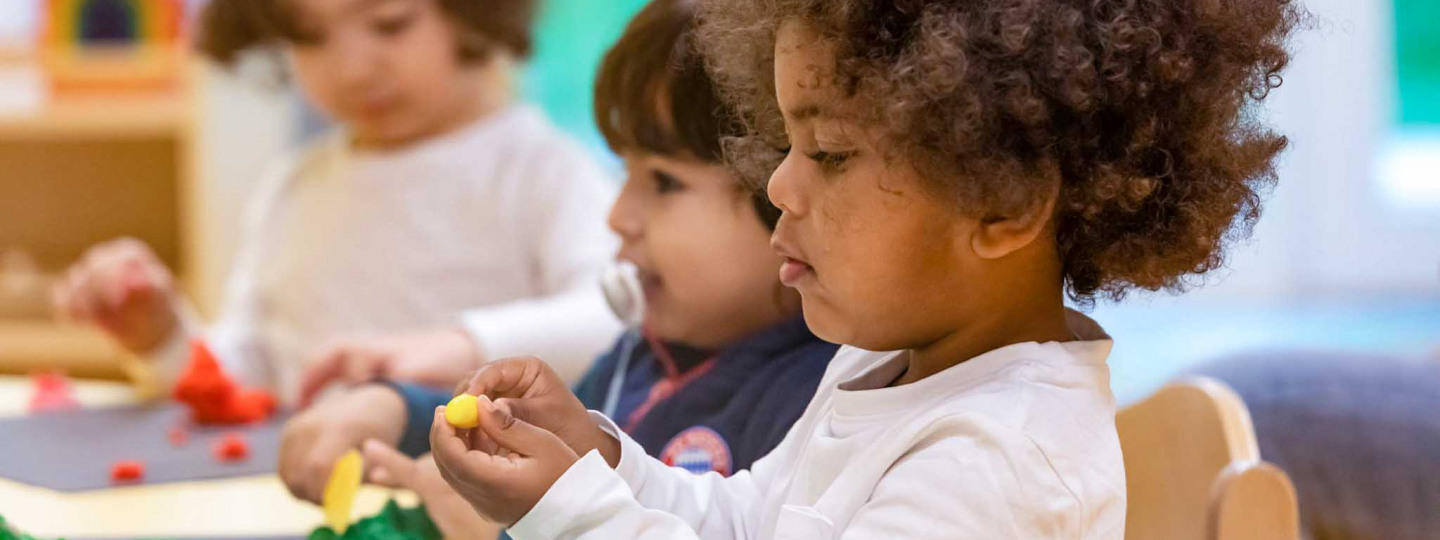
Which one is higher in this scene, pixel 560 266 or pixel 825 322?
pixel 825 322

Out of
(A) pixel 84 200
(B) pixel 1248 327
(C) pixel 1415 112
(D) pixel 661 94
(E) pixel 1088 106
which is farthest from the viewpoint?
(C) pixel 1415 112

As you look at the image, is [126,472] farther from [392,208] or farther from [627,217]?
[392,208]

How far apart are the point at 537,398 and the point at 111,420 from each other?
642mm

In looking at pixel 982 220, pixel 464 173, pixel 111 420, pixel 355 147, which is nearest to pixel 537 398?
pixel 982 220

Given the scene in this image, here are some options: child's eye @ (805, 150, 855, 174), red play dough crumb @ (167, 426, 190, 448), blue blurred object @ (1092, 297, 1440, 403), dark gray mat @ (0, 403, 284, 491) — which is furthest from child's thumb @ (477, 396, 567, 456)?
blue blurred object @ (1092, 297, 1440, 403)

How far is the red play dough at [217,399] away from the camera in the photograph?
0.99m

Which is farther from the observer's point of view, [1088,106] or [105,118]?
[105,118]

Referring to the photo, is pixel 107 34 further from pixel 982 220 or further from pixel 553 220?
pixel 982 220

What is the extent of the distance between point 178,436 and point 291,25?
0.40 m

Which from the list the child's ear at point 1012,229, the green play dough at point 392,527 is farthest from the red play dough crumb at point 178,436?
the child's ear at point 1012,229

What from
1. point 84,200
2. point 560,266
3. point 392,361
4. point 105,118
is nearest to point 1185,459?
point 392,361

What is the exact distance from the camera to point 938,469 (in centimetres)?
41

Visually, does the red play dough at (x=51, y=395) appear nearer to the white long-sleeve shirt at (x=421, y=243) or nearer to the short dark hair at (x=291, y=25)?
the white long-sleeve shirt at (x=421, y=243)

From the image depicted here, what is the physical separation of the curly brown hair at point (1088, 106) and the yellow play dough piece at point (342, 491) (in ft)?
1.03
